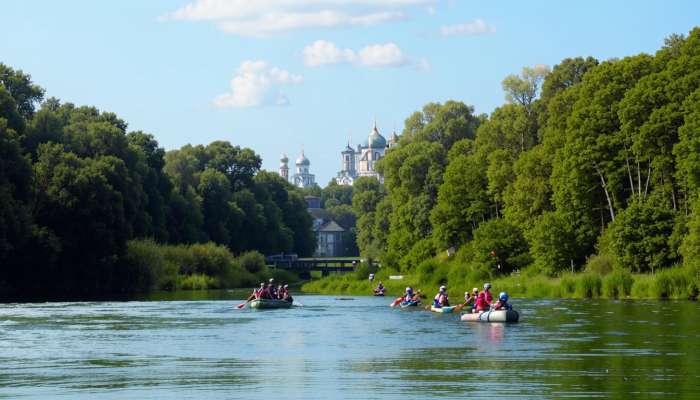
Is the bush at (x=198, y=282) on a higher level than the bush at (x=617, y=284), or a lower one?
higher

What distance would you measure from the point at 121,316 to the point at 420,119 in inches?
2796

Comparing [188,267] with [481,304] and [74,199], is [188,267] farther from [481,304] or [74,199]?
[481,304]

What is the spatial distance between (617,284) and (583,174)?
9633 mm

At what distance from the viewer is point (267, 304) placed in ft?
246

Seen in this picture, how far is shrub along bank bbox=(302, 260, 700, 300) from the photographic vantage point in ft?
235

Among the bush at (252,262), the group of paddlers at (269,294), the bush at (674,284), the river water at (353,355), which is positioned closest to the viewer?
the river water at (353,355)

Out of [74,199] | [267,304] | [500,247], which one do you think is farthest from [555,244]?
[74,199]

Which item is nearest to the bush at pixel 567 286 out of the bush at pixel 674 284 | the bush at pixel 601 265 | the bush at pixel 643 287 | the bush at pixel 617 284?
the bush at pixel 601 265

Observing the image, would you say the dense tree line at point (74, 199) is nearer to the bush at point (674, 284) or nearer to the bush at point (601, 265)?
the bush at point (601, 265)

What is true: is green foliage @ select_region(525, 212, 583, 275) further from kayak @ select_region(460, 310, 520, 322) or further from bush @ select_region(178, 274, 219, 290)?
bush @ select_region(178, 274, 219, 290)

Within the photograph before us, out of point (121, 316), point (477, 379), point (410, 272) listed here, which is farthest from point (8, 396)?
point (410, 272)

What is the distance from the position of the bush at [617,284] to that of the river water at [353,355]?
7779mm

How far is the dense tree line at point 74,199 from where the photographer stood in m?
91.8

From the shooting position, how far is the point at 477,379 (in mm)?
33844
